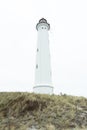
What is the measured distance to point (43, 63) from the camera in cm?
2234

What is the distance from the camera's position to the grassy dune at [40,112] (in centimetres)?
714

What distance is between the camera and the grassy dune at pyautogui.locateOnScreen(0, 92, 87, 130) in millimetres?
7145

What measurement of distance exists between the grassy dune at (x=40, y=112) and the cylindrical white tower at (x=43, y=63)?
37.3 ft

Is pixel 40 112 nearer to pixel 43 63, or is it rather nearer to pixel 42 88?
pixel 42 88

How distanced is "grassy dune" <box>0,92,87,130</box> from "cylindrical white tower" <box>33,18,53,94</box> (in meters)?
11.4

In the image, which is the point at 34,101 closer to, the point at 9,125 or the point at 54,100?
the point at 54,100

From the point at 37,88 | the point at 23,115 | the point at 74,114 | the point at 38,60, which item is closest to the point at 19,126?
the point at 23,115

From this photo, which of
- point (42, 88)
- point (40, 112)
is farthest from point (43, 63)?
point (40, 112)

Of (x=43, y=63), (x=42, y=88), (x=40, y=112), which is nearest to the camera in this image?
(x=40, y=112)

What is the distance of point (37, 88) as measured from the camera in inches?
820

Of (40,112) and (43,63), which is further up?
(43,63)

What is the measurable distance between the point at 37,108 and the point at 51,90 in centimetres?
1273

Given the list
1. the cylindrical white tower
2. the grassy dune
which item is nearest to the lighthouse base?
the cylindrical white tower

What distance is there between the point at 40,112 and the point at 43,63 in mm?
14527
